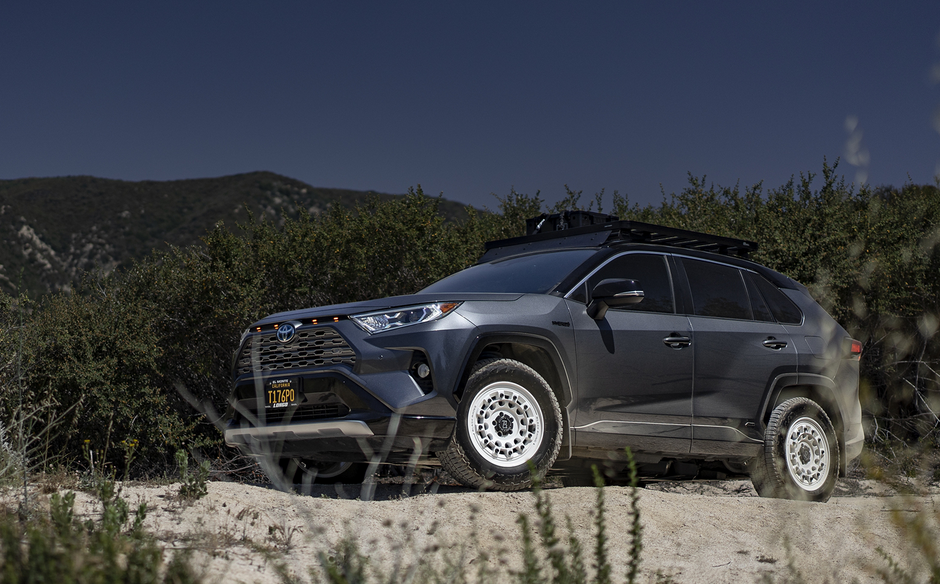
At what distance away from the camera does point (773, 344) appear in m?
6.94

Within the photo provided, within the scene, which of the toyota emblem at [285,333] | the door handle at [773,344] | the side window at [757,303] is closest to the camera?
the toyota emblem at [285,333]

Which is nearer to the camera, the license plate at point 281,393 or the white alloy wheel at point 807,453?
the license plate at point 281,393

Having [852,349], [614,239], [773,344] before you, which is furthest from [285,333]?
[852,349]

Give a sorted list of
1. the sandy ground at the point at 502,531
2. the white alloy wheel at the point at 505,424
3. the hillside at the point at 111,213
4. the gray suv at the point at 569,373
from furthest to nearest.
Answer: the hillside at the point at 111,213 → the white alloy wheel at the point at 505,424 → the gray suv at the point at 569,373 → the sandy ground at the point at 502,531

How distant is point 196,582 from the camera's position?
8.10 feet

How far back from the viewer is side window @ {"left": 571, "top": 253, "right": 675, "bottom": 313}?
632 centimetres

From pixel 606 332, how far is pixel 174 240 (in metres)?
70.9

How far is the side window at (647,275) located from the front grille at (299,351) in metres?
2.01

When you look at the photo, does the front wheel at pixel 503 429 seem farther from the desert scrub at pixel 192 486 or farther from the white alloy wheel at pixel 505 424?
the desert scrub at pixel 192 486

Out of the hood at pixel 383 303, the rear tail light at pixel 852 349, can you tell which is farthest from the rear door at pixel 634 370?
the rear tail light at pixel 852 349

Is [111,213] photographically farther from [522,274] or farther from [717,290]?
[717,290]

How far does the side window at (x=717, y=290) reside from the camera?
6.74 m

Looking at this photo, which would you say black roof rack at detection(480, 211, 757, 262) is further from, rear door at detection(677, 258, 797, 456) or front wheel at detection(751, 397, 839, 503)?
front wheel at detection(751, 397, 839, 503)

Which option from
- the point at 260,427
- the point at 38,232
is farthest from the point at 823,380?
the point at 38,232
